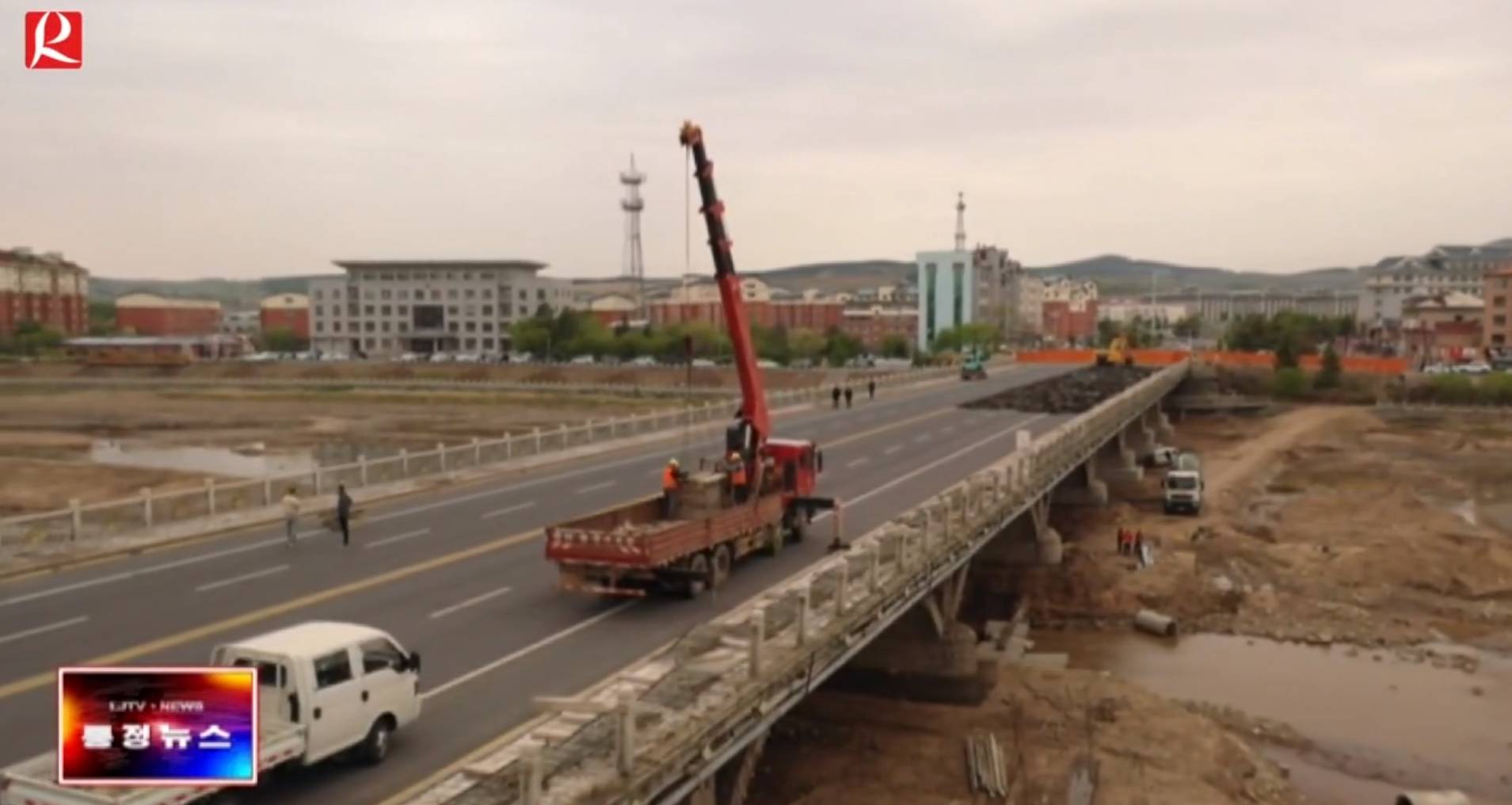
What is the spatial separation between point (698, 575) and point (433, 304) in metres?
177

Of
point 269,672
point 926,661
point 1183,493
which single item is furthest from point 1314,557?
point 269,672

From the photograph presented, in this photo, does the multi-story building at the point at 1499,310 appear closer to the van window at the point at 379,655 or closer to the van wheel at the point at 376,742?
the van window at the point at 379,655

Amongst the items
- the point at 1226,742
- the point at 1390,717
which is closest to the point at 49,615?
the point at 1226,742

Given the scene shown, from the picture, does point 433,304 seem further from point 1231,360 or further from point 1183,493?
point 1183,493

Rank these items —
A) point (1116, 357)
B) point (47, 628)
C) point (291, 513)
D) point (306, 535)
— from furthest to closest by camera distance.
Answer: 1. point (1116, 357)
2. point (306, 535)
3. point (291, 513)
4. point (47, 628)

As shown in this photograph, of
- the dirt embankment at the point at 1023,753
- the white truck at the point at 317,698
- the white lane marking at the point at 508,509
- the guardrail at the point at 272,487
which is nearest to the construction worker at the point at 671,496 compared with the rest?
the dirt embankment at the point at 1023,753

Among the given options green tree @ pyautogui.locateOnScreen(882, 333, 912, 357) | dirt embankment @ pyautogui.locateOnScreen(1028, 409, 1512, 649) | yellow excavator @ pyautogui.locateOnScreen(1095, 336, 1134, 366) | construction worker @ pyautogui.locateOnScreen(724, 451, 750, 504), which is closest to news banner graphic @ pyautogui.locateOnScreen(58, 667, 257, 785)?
construction worker @ pyautogui.locateOnScreen(724, 451, 750, 504)

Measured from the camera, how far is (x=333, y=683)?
13.9 meters

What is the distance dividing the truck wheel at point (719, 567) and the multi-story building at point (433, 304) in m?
170

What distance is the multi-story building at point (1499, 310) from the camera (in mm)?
143625

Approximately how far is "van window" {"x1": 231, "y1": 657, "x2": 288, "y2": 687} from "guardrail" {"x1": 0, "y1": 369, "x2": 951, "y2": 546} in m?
15.9

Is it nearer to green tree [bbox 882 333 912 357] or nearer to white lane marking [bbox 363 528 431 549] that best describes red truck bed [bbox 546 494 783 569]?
white lane marking [bbox 363 528 431 549]

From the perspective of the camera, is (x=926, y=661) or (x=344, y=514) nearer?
(x=926, y=661)

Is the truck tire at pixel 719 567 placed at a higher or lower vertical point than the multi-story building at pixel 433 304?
lower
